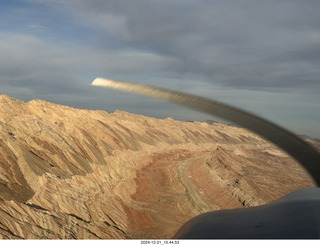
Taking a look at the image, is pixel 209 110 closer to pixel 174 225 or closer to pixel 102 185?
pixel 174 225

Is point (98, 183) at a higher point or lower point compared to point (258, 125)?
lower

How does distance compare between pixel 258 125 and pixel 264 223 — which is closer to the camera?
pixel 264 223

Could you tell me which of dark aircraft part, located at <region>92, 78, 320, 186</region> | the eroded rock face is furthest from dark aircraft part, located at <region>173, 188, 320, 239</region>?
the eroded rock face

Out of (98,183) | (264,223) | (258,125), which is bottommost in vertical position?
(98,183)

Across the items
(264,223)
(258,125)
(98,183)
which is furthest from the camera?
(98,183)

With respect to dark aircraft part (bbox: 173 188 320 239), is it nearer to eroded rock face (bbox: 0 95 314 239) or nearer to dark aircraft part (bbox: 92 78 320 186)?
dark aircraft part (bbox: 92 78 320 186)

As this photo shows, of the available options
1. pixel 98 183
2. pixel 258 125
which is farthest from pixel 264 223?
pixel 98 183

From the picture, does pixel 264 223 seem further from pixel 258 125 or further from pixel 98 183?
pixel 98 183
